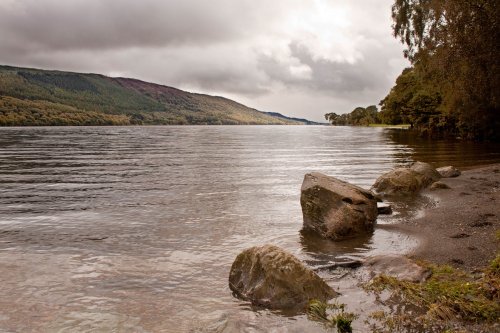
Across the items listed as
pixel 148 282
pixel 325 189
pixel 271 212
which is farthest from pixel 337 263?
pixel 271 212

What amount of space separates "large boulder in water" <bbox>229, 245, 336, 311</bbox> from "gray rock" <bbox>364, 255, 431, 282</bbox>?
1.70 meters

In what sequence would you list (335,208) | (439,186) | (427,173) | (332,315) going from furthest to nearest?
(427,173) < (439,186) < (335,208) < (332,315)

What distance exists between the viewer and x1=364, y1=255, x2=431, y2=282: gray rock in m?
9.01

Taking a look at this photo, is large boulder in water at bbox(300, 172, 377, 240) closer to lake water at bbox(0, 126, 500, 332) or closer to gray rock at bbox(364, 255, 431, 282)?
lake water at bbox(0, 126, 500, 332)

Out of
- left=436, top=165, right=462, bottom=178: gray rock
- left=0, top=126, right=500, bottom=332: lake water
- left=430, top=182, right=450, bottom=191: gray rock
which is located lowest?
left=0, top=126, right=500, bottom=332: lake water

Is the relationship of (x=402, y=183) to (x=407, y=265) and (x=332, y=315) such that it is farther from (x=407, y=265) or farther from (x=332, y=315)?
(x=332, y=315)

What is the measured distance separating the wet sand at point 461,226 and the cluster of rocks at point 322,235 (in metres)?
1.45

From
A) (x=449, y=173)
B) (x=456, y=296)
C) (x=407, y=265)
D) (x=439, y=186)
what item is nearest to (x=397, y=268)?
(x=407, y=265)

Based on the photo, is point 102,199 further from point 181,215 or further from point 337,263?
point 337,263

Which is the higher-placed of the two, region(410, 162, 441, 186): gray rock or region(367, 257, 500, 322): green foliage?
region(410, 162, 441, 186): gray rock

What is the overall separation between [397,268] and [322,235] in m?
4.21

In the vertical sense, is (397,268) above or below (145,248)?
above

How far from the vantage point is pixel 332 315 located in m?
7.64

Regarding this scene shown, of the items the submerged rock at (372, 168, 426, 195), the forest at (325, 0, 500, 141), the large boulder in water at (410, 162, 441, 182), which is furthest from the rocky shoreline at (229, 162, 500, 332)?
the forest at (325, 0, 500, 141)
